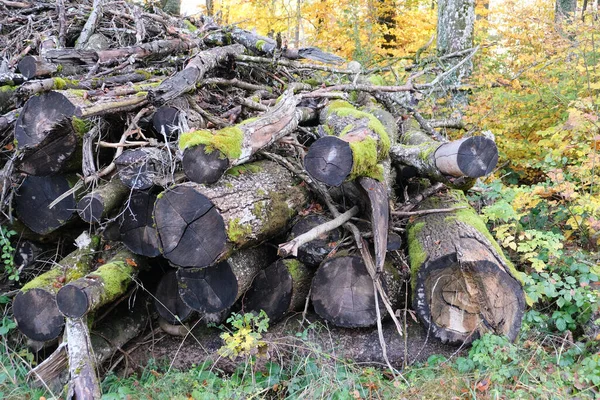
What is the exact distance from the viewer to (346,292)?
3848 millimetres

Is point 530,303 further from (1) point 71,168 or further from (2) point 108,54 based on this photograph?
(2) point 108,54

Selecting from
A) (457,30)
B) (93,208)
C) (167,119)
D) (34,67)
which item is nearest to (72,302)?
(93,208)

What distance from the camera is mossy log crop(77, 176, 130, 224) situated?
366 cm

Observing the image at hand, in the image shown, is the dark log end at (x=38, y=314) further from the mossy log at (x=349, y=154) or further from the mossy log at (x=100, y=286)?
the mossy log at (x=349, y=154)

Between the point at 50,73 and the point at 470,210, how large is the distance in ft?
14.2

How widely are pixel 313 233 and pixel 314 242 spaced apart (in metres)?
0.39

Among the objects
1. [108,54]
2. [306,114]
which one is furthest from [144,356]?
[108,54]

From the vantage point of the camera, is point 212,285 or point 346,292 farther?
point 346,292

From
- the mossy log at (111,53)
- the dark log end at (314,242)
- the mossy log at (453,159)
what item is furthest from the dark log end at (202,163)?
the mossy log at (111,53)

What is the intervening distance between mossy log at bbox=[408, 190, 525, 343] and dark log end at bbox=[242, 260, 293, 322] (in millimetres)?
1046

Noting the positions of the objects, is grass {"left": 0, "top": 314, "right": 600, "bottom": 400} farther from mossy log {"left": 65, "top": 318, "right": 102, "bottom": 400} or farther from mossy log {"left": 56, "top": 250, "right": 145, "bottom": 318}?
mossy log {"left": 56, "top": 250, "right": 145, "bottom": 318}

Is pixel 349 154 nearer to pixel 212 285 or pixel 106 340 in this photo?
pixel 212 285

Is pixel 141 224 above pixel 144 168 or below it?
below

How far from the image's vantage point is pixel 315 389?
3.30m
